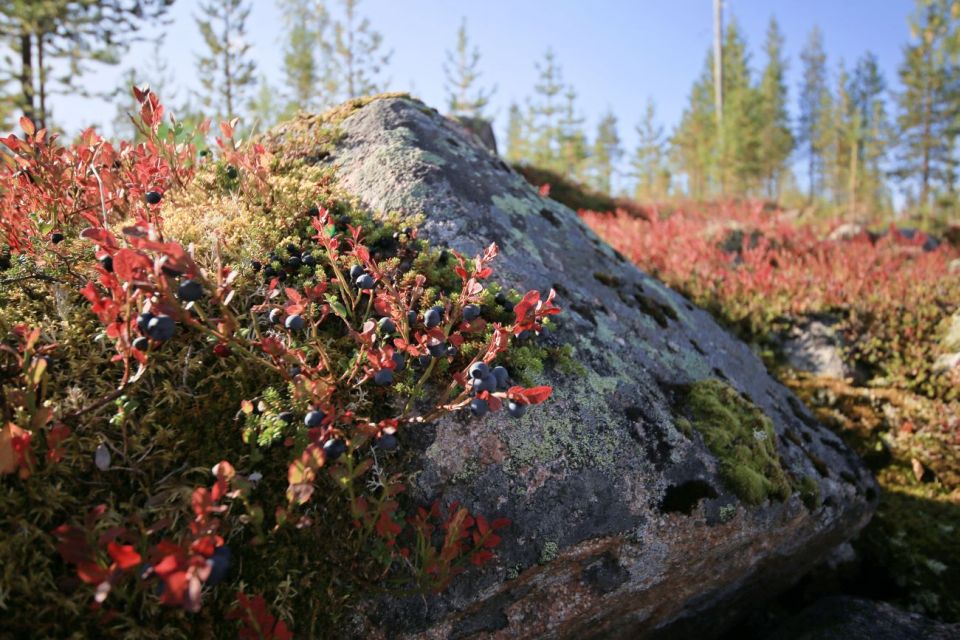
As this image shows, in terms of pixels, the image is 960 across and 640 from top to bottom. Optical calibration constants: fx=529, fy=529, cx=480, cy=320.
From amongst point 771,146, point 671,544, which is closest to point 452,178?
point 671,544

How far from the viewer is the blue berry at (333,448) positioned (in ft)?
4.91

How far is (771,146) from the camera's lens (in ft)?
125

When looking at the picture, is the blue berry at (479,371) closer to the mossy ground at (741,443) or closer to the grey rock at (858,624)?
the mossy ground at (741,443)

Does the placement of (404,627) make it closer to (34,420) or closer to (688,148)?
(34,420)

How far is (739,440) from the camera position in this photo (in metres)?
2.40

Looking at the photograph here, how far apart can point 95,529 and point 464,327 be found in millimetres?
1178

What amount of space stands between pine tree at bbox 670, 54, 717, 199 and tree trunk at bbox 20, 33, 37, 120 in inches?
1383

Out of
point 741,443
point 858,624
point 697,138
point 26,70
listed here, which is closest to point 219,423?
point 741,443

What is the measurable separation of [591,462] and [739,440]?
866mm

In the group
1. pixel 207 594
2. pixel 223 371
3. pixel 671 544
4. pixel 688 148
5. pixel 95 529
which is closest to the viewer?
pixel 95 529

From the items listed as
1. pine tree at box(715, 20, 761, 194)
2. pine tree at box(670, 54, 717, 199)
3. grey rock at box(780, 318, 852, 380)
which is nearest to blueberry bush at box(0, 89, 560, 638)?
grey rock at box(780, 318, 852, 380)

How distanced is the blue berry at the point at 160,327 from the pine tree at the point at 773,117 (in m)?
38.7

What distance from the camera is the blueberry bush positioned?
128cm

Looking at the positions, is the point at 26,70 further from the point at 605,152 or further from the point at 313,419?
the point at 605,152
